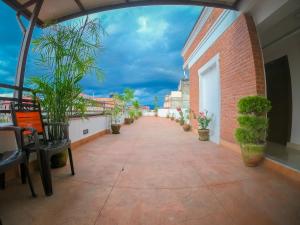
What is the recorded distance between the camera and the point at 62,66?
2.51m

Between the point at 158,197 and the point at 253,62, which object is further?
the point at 253,62

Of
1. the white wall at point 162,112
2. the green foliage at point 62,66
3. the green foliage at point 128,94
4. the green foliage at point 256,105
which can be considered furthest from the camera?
the white wall at point 162,112

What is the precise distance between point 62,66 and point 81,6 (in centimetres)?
144

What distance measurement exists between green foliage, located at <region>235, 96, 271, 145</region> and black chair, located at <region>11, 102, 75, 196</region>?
260 centimetres

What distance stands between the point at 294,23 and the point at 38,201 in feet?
16.7

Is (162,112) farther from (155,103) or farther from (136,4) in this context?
(136,4)

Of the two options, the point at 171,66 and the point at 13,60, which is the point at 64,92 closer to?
the point at 13,60

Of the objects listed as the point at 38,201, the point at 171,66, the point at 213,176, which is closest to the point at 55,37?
the point at 38,201

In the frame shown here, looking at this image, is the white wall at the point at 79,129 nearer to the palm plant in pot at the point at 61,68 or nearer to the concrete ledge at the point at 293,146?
the palm plant in pot at the point at 61,68

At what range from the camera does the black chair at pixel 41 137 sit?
5.65 feet

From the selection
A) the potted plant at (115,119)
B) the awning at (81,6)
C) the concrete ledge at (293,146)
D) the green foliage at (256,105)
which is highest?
the awning at (81,6)

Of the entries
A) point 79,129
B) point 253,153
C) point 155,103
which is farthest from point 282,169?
point 155,103

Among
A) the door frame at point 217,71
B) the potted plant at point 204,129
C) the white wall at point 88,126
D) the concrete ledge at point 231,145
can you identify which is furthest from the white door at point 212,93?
the white wall at point 88,126

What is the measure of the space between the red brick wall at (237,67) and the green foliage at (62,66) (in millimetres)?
2841
